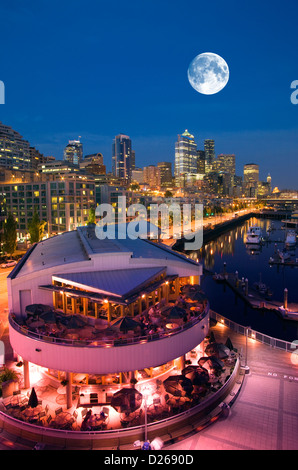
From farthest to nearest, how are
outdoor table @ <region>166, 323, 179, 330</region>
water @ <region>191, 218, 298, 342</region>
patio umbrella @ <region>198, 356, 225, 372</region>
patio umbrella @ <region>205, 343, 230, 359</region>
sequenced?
water @ <region>191, 218, 298, 342</region>
patio umbrella @ <region>205, 343, 230, 359</region>
outdoor table @ <region>166, 323, 179, 330</region>
patio umbrella @ <region>198, 356, 225, 372</region>

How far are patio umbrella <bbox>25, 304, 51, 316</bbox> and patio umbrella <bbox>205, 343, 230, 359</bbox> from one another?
11.7 metres

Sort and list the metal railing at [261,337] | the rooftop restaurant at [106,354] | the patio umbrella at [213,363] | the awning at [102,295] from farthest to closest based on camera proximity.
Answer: the metal railing at [261,337] → the patio umbrella at [213,363] → the awning at [102,295] → the rooftop restaurant at [106,354]

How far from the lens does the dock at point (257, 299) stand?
38.4 m

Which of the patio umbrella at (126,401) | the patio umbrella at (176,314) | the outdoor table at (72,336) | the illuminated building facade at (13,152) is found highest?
the illuminated building facade at (13,152)

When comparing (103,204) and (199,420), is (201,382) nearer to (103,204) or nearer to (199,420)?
(199,420)

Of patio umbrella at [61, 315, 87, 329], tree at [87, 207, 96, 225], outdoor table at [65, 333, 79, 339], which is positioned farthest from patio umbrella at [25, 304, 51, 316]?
tree at [87, 207, 96, 225]

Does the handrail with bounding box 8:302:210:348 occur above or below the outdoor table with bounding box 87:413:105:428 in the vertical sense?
above

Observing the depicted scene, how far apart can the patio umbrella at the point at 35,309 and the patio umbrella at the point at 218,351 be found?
38.3ft

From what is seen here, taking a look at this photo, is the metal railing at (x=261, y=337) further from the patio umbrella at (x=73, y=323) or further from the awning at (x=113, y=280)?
the patio umbrella at (x=73, y=323)

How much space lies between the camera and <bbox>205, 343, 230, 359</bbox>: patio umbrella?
70.5 ft

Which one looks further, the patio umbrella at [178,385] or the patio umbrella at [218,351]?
the patio umbrella at [218,351]

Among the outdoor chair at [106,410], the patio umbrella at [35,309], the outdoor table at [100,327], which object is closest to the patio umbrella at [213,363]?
the outdoor chair at [106,410]

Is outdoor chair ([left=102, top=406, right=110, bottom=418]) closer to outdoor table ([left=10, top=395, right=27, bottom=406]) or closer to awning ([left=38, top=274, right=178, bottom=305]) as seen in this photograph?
outdoor table ([left=10, top=395, right=27, bottom=406])

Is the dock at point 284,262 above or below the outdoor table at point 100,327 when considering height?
below
